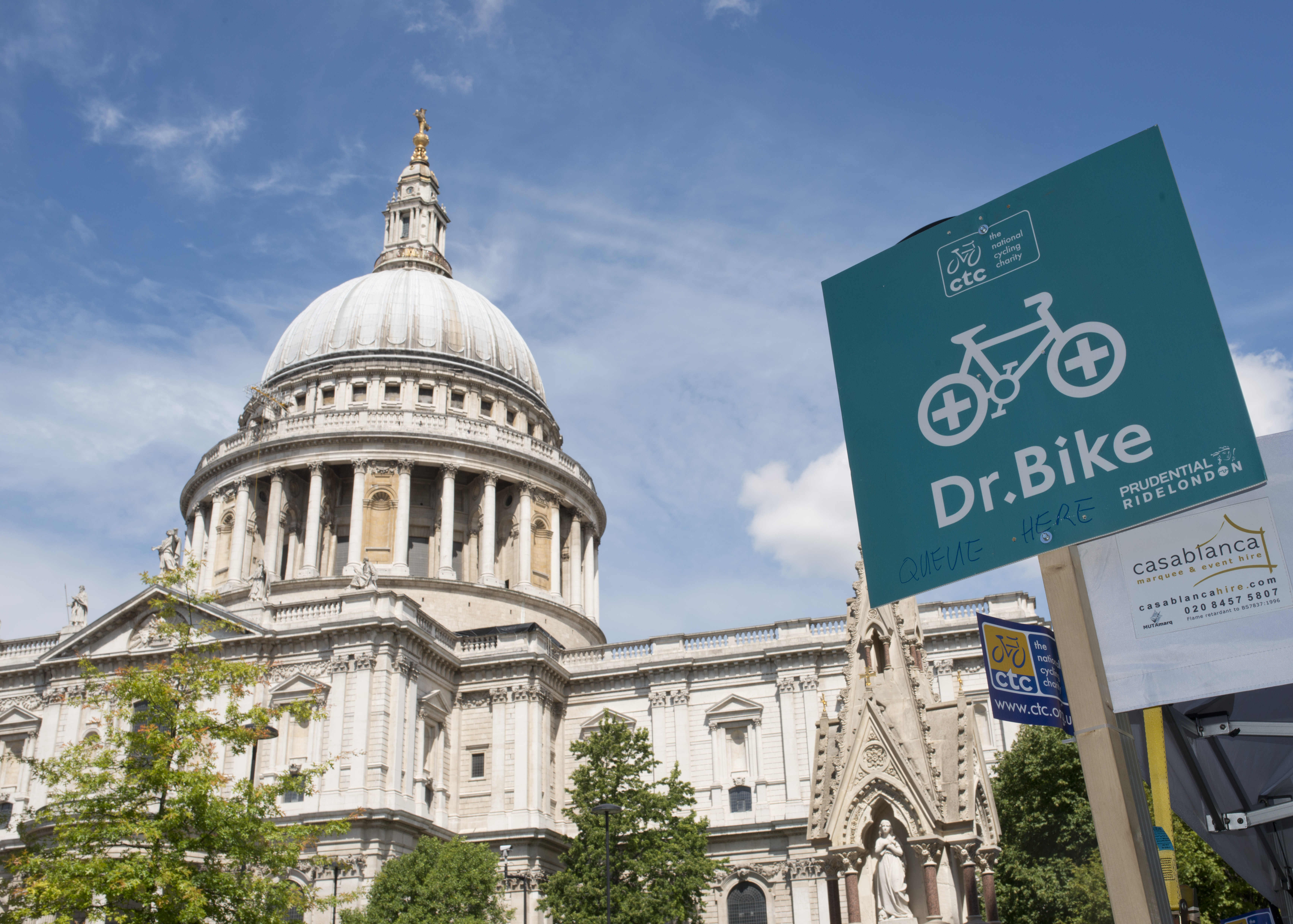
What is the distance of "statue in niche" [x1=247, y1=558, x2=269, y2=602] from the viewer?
49219 millimetres

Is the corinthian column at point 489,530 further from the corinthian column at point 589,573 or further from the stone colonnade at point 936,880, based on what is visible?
the stone colonnade at point 936,880

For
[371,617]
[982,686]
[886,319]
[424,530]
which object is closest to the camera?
[886,319]

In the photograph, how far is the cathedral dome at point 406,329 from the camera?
71.4 meters

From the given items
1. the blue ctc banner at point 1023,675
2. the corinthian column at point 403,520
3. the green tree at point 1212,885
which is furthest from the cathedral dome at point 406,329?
the blue ctc banner at point 1023,675

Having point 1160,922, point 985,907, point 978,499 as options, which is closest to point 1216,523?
point 978,499

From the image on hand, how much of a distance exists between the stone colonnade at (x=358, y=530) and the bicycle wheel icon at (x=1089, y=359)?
53122 millimetres

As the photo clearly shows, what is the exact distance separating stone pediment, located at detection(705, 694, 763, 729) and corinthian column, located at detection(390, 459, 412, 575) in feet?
60.2

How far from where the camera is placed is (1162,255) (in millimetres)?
6391

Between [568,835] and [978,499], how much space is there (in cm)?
4707

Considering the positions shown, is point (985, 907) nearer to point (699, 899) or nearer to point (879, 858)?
point (879, 858)

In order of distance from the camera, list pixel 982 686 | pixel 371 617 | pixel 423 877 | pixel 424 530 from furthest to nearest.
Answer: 1. pixel 424 530
2. pixel 982 686
3. pixel 371 617
4. pixel 423 877

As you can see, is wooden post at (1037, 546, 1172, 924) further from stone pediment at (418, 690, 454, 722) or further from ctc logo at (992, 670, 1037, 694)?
stone pediment at (418, 690, 454, 722)

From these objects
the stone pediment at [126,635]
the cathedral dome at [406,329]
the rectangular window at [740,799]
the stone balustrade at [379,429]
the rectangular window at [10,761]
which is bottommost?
the rectangular window at [740,799]

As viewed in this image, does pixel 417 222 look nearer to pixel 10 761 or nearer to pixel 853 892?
pixel 10 761
